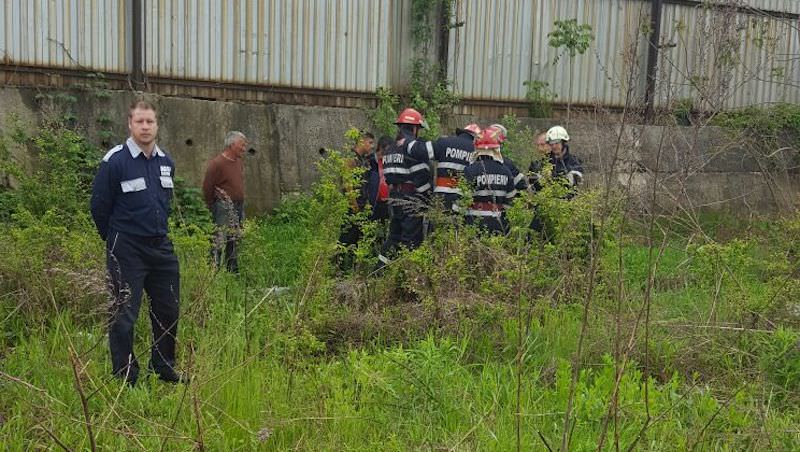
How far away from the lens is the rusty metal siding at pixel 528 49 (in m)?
11.2

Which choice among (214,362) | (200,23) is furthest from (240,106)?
(214,362)

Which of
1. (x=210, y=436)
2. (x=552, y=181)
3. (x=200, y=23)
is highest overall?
(x=200, y=23)

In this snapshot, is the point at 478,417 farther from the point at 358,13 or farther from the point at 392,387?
the point at 358,13

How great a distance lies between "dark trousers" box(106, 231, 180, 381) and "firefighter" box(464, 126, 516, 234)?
121 inches

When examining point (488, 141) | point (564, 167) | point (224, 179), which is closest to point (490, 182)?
point (488, 141)

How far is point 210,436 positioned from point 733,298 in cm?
366

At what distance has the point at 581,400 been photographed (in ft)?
13.3

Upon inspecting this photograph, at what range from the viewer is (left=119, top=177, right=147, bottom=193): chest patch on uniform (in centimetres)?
473

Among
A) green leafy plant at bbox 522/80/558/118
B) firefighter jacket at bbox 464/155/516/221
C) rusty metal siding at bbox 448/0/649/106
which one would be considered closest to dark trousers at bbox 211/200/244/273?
firefighter jacket at bbox 464/155/516/221

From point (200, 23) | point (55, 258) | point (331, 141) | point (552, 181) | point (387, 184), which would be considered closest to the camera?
point (55, 258)

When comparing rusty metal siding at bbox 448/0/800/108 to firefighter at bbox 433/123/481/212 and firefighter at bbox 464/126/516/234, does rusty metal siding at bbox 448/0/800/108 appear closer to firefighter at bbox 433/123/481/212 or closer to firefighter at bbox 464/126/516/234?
firefighter at bbox 433/123/481/212

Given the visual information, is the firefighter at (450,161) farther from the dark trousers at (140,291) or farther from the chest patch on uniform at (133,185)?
the chest patch on uniform at (133,185)

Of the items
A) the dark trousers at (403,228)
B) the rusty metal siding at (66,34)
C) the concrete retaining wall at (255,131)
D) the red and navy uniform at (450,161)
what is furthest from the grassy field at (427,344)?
the rusty metal siding at (66,34)

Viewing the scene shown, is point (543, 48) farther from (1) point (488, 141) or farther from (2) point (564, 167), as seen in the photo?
(1) point (488, 141)
